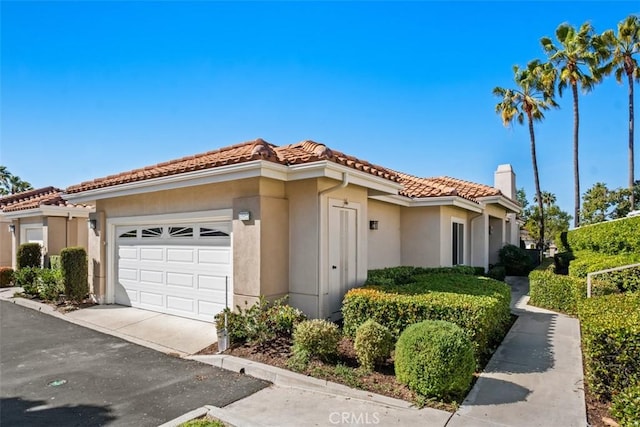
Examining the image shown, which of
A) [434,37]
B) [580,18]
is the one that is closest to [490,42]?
[434,37]

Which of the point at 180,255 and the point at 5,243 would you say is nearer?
the point at 180,255

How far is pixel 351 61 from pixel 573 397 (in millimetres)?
10731

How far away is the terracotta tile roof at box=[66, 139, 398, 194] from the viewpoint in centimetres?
768

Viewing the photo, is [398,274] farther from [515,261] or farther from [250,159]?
[515,261]

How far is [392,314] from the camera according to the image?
6883 mm

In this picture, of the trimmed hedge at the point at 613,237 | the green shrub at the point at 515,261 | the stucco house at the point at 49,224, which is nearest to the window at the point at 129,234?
the stucco house at the point at 49,224

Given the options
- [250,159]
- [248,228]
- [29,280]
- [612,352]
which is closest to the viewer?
[612,352]

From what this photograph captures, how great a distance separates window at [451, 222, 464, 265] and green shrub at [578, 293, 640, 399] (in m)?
9.15

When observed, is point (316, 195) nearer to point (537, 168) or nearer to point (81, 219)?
point (81, 219)

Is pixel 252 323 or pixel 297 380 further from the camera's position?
pixel 252 323

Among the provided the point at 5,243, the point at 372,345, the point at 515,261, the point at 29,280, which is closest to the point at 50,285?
the point at 29,280

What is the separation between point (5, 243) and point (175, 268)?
17.0m

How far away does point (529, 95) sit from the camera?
23406mm

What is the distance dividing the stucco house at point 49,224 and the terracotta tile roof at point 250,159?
5491 millimetres
